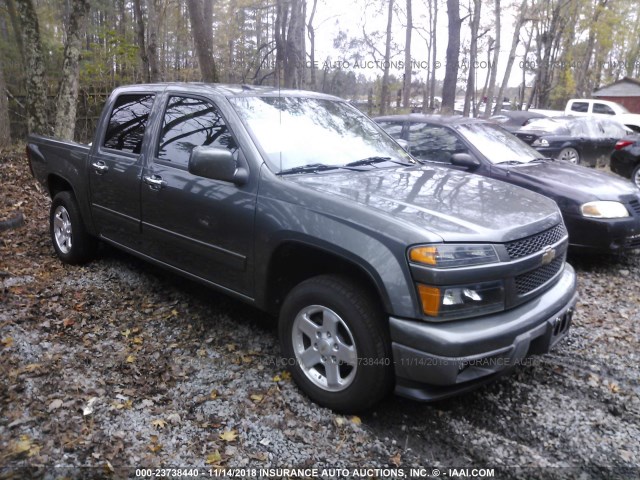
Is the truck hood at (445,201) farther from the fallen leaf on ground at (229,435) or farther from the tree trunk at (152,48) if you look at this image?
the tree trunk at (152,48)

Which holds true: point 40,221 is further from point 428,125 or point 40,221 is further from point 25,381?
point 428,125

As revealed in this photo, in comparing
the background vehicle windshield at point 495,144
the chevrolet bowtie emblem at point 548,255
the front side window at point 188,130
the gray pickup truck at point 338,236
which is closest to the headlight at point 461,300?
the gray pickup truck at point 338,236

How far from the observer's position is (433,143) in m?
6.75

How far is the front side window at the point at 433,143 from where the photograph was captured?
655 centimetres

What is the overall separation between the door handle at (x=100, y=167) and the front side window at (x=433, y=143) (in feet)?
12.3

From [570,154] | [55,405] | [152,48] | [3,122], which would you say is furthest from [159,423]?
[570,154]

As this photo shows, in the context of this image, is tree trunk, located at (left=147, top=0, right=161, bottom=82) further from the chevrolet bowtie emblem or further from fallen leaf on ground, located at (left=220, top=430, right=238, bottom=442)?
the chevrolet bowtie emblem

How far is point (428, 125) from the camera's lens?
270 inches

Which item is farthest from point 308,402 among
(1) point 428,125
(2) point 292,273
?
(1) point 428,125

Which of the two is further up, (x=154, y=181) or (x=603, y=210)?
(x=154, y=181)

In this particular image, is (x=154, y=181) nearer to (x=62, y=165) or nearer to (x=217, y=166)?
(x=217, y=166)

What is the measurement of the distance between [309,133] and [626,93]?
42839mm

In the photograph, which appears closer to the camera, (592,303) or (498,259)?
(498,259)

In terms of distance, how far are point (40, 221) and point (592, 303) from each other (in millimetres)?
6748
